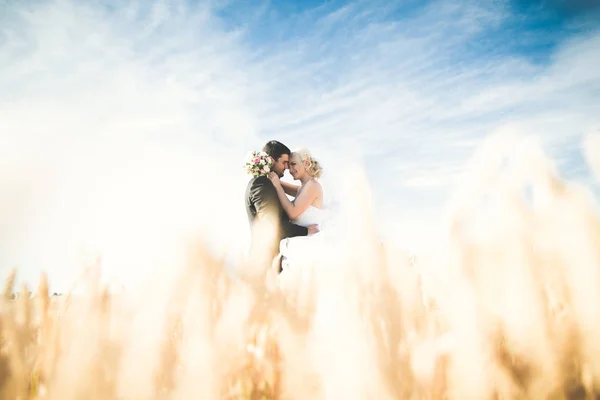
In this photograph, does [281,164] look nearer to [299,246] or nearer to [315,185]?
[315,185]

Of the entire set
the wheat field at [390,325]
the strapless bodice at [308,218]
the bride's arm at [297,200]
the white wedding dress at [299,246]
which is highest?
the bride's arm at [297,200]

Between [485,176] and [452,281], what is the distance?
0.23 meters

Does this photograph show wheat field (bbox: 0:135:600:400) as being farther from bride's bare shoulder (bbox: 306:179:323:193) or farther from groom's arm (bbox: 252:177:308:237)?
bride's bare shoulder (bbox: 306:179:323:193)

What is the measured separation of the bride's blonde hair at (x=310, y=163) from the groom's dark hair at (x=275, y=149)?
309mm

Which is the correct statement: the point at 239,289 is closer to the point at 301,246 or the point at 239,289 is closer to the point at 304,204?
the point at 301,246

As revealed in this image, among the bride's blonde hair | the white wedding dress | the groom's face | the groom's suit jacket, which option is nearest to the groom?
the groom's suit jacket

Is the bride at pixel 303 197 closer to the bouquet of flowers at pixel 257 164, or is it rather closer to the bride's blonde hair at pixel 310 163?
the bride's blonde hair at pixel 310 163

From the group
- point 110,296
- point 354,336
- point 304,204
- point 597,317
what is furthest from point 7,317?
point 304,204

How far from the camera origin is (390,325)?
70 cm

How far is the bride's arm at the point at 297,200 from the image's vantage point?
A: 310 inches

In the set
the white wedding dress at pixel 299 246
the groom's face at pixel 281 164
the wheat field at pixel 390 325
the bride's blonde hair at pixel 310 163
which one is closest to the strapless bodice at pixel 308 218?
the white wedding dress at pixel 299 246

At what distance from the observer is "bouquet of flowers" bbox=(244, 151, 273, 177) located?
794 centimetres

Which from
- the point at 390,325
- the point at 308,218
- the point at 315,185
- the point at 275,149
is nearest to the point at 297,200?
the point at 308,218

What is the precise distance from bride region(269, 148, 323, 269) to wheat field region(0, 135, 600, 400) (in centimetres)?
592
